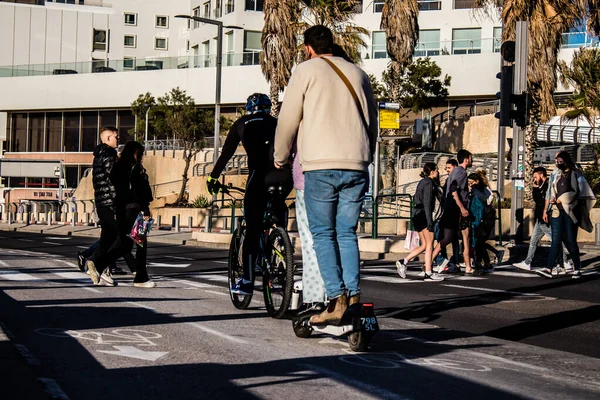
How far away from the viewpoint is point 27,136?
75250 mm

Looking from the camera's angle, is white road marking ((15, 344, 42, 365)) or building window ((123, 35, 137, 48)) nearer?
white road marking ((15, 344, 42, 365))

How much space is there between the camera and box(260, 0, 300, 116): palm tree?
3712 centimetres

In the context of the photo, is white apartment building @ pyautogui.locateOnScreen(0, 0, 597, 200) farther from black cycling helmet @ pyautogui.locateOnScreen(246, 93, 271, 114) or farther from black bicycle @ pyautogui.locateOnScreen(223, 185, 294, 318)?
black bicycle @ pyautogui.locateOnScreen(223, 185, 294, 318)

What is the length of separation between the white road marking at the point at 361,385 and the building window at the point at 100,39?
75547 millimetres

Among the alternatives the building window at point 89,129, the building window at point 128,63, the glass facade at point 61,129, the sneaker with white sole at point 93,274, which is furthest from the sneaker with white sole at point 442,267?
the building window at point 89,129

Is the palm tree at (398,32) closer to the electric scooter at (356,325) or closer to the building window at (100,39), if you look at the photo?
the electric scooter at (356,325)

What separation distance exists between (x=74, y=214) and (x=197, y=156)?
13631 millimetres

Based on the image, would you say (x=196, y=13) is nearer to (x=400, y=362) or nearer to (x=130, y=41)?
(x=130, y=41)

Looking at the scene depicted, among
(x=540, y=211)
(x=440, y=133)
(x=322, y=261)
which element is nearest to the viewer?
(x=322, y=261)

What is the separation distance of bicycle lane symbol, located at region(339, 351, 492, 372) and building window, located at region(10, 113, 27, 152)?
71.7 metres

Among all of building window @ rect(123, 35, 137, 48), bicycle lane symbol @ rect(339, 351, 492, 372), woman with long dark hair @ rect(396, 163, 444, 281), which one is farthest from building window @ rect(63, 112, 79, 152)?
bicycle lane symbol @ rect(339, 351, 492, 372)

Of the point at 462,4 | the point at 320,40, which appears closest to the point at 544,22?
the point at 320,40

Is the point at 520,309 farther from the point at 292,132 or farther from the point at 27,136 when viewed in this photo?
the point at 27,136

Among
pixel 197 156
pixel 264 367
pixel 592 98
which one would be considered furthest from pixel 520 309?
pixel 197 156
